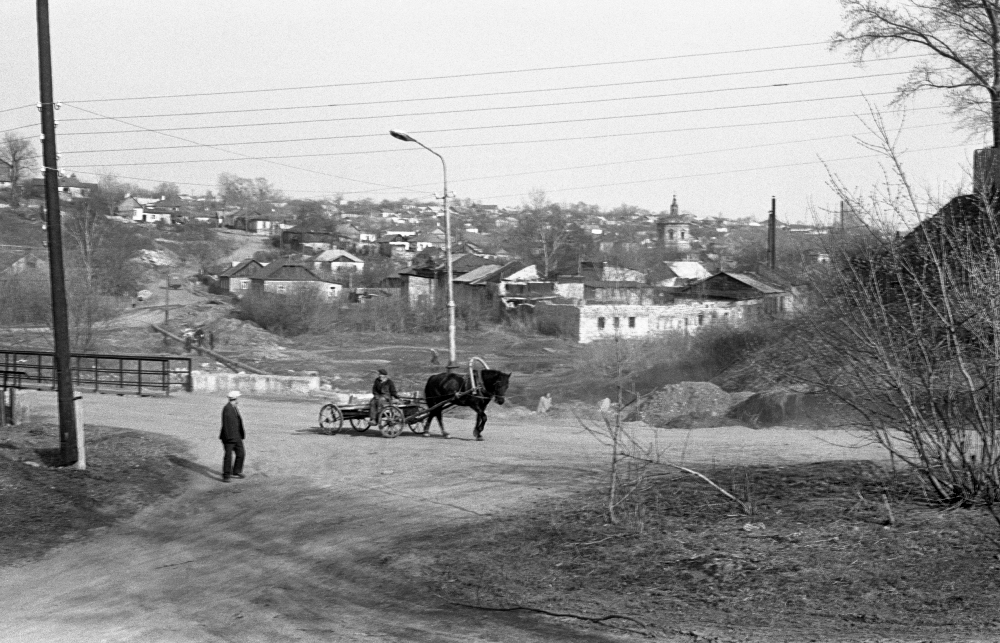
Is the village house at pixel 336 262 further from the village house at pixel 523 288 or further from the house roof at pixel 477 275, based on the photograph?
the village house at pixel 523 288

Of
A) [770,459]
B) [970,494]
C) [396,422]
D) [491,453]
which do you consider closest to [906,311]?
[970,494]

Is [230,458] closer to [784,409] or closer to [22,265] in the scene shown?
[784,409]

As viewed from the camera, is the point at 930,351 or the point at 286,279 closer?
the point at 930,351

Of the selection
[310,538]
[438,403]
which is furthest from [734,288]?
[310,538]

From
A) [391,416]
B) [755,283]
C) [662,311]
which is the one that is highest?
[755,283]

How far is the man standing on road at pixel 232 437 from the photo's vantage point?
1659 cm

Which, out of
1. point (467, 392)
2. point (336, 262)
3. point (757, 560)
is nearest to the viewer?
point (757, 560)

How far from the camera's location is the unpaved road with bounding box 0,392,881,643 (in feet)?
30.1

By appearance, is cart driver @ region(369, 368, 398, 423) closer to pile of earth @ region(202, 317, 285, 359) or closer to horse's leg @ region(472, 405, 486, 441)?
horse's leg @ region(472, 405, 486, 441)

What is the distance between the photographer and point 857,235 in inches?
438

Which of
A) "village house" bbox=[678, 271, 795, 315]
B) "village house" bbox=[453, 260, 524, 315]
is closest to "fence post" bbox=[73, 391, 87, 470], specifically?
"village house" bbox=[678, 271, 795, 315]

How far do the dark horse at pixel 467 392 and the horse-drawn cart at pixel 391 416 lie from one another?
33 cm

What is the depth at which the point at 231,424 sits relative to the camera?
16609mm

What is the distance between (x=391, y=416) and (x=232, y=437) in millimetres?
4185
